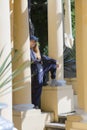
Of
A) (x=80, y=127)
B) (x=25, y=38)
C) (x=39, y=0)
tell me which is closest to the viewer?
(x=80, y=127)

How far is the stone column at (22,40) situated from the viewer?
320 inches

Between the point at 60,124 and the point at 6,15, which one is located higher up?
the point at 6,15

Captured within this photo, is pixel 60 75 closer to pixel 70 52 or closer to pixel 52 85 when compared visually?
pixel 52 85

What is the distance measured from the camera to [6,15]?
17.6 feet

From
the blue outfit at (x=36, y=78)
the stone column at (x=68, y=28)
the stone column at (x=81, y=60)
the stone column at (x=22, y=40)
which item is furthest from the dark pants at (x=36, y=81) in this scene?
the stone column at (x=68, y=28)

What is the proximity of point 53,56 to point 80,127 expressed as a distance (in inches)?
126

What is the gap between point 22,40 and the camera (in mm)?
8250

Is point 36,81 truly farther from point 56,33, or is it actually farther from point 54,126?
point 56,33

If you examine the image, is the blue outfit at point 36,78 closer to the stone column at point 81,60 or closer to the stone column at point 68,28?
the stone column at point 81,60

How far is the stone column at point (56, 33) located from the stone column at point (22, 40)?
4.36ft

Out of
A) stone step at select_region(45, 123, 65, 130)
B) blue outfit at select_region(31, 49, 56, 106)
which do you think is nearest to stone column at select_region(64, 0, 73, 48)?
blue outfit at select_region(31, 49, 56, 106)

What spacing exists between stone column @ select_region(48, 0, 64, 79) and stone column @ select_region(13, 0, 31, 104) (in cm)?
133

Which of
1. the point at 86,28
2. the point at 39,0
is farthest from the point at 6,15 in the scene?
the point at 39,0

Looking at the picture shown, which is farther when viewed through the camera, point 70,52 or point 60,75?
point 70,52
